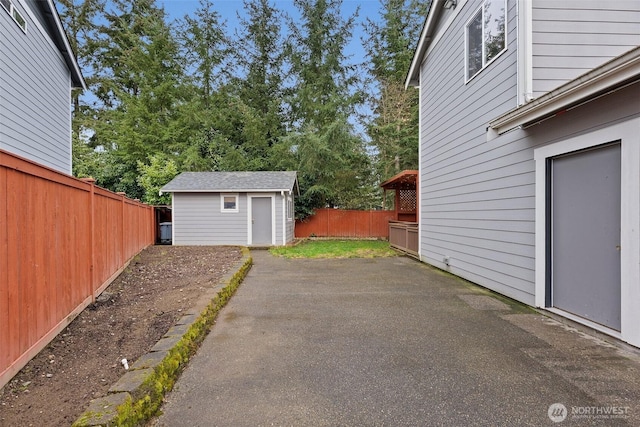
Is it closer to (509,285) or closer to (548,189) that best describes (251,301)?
(509,285)

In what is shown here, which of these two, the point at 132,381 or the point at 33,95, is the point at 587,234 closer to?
the point at 132,381

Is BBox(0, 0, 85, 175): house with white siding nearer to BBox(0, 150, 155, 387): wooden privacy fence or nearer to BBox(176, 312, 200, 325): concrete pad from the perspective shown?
BBox(0, 150, 155, 387): wooden privacy fence

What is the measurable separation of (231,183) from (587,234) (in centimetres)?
1177

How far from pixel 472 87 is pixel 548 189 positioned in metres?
2.78

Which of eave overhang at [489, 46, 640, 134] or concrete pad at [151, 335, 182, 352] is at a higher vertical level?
eave overhang at [489, 46, 640, 134]

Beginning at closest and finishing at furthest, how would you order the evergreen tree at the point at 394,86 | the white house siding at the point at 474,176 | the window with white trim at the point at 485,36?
the white house siding at the point at 474,176 → the window with white trim at the point at 485,36 → the evergreen tree at the point at 394,86

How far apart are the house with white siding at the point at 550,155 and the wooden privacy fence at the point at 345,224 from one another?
10.3 meters

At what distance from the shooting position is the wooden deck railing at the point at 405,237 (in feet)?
32.8

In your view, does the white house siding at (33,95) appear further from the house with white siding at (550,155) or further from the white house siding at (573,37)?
the white house siding at (573,37)

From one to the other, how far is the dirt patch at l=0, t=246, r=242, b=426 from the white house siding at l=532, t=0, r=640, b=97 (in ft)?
19.3

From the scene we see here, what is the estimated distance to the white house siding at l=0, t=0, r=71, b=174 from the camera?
239 inches

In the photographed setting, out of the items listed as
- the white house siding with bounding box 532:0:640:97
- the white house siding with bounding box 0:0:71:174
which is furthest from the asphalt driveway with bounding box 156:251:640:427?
the white house siding with bounding box 0:0:71:174

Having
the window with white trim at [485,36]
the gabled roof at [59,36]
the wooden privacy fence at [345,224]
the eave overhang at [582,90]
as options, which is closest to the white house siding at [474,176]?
the window with white trim at [485,36]

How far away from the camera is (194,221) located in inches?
521
